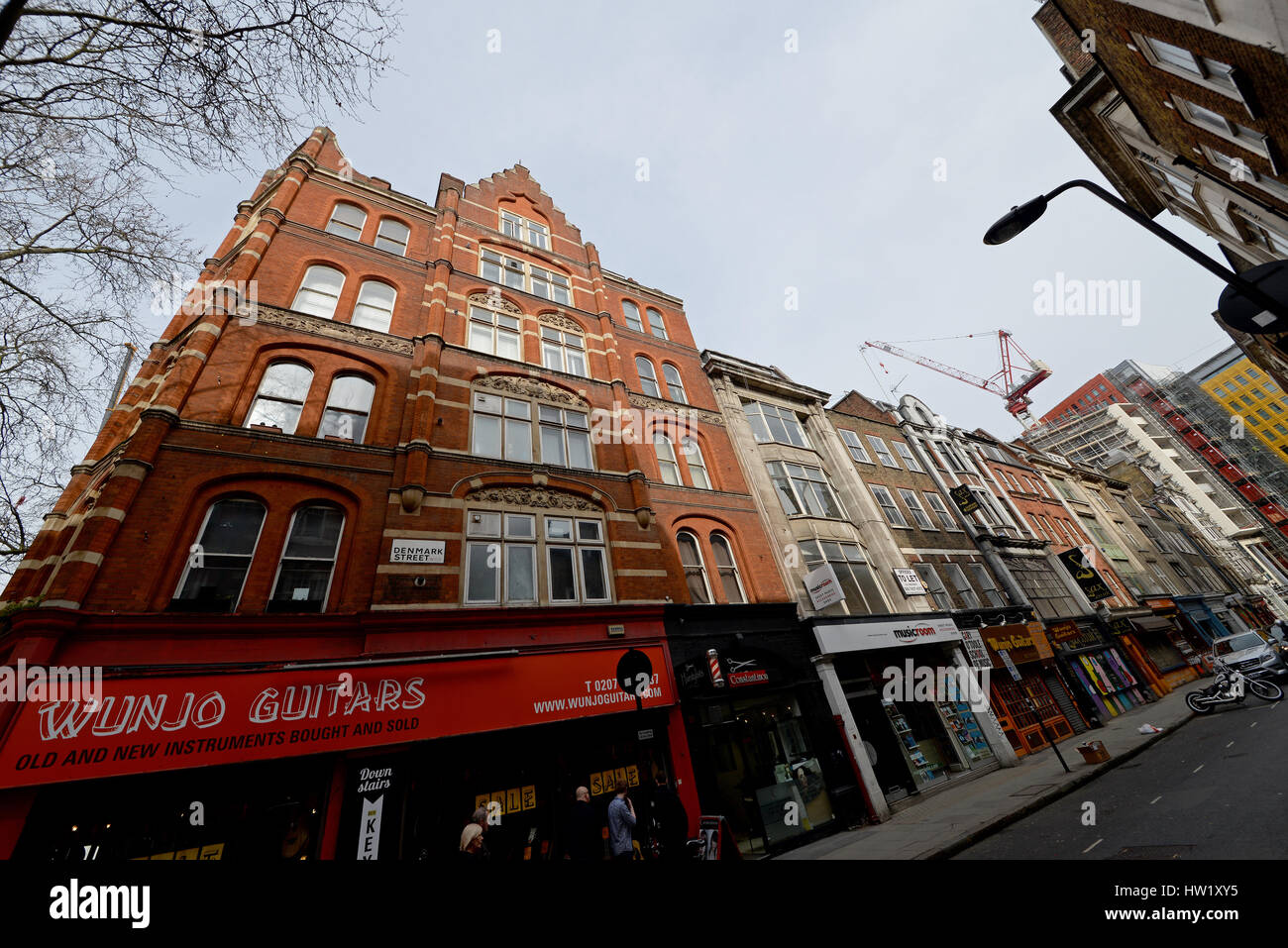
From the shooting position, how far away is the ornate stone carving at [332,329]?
1283 cm

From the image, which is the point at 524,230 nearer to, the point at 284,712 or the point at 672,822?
the point at 284,712

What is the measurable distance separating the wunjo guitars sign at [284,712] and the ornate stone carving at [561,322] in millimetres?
12271

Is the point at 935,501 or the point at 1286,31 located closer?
the point at 1286,31

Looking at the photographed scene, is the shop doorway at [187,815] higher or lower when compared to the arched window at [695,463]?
lower

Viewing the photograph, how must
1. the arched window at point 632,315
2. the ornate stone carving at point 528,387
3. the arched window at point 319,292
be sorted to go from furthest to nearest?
the arched window at point 632,315, the ornate stone carving at point 528,387, the arched window at point 319,292

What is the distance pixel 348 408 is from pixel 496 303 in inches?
272

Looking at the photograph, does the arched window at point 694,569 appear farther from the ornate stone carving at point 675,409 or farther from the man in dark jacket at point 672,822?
the man in dark jacket at point 672,822

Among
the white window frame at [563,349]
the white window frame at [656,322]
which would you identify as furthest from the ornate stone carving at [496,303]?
the white window frame at [656,322]

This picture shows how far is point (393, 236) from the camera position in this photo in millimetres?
17125

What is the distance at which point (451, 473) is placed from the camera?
41.6 feet

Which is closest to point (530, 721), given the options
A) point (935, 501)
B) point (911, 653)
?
point (911, 653)

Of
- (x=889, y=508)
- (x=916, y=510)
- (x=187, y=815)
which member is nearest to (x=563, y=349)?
(x=187, y=815)
